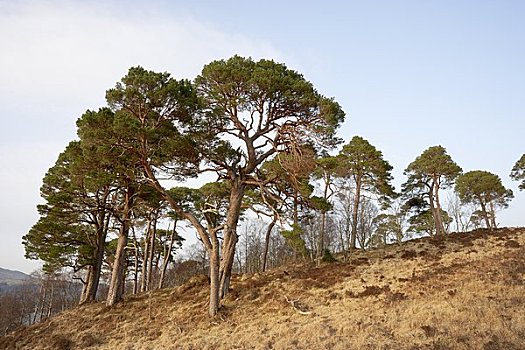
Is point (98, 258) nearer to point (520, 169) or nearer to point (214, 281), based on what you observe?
point (214, 281)

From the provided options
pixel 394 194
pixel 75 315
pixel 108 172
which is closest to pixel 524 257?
pixel 394 194

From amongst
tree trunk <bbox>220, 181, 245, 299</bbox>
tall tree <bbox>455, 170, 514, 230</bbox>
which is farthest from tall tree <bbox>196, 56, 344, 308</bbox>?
tall tree <bbox>455, 170, 514, 230</bbox>

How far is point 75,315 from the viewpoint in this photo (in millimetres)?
18594

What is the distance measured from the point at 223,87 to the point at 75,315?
1390 centimetres

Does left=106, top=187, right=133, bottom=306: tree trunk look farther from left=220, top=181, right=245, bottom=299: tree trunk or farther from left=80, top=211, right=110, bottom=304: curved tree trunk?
left=220, top=181, right=245, bottom=299: tree trunk

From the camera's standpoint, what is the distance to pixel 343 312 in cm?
1274

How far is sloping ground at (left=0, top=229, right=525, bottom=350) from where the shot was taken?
32.0 ft

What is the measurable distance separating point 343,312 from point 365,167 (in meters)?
14.3

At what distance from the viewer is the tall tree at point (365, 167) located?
25156mm

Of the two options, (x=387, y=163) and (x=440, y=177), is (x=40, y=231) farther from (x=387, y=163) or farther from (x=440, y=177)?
(x=440, y=177)

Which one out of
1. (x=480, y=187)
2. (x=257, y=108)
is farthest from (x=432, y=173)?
(x=257, y=108)

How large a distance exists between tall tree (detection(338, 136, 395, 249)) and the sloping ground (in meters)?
5.01

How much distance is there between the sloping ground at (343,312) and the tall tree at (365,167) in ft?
16.4

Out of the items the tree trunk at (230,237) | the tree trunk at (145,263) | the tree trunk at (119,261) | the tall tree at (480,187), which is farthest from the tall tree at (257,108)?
the tall tree at (480,187)
